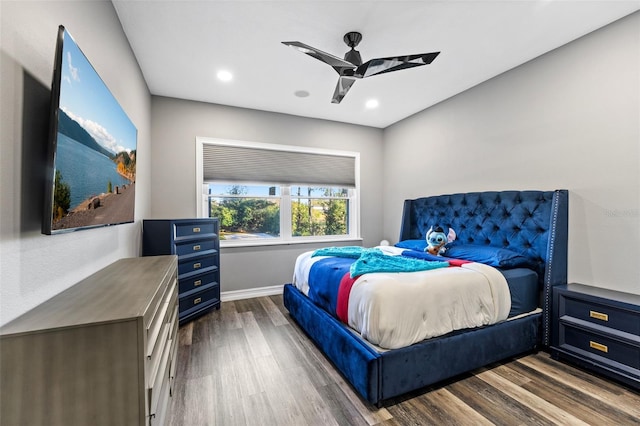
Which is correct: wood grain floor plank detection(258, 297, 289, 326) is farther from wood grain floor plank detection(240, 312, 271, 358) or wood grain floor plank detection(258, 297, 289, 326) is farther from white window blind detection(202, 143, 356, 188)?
white window blind detection(202, 143, 356, 188)

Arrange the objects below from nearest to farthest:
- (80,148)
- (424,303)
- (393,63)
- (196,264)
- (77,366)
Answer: (77,366) → (80,148) → (424,303) → (393,63) → (196,264)

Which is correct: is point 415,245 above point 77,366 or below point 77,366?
above

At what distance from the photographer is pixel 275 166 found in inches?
162

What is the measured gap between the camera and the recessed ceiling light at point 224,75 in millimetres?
2963

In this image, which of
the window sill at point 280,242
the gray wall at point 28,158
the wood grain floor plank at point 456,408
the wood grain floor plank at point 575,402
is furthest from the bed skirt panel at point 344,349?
the gray wall at point 28,158

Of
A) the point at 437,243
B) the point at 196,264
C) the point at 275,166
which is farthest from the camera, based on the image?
the point at 275,166

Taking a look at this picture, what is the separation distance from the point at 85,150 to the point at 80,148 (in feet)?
0.16

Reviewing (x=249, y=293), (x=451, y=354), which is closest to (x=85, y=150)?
(x=451, y=354)

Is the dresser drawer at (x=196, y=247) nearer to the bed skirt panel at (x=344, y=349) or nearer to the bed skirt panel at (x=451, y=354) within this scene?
the bed skirt panel at (x=344, y=349)

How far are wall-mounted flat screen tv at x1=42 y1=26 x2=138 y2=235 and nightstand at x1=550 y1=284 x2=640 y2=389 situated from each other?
3.28 metres

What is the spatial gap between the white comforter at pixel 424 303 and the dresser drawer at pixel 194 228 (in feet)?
6.50

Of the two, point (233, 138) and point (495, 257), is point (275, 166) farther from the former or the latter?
point (495, 257)

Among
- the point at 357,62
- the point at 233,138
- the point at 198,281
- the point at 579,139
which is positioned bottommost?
the point at 198,281

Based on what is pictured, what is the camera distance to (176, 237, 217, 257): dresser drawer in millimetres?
2951
